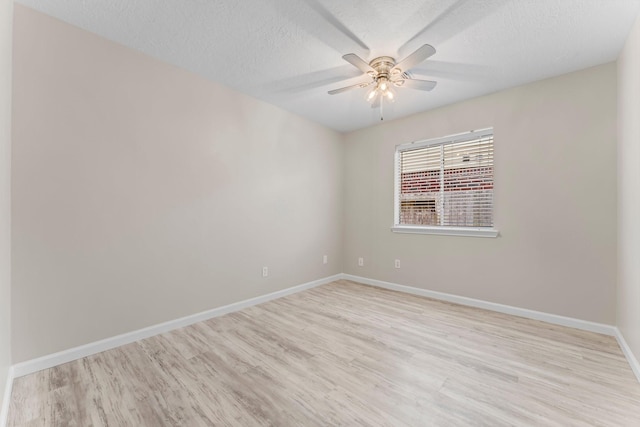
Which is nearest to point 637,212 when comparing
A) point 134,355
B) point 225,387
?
point 225,387

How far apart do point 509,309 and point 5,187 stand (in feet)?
14.5

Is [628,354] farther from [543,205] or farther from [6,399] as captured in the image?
[6,399]

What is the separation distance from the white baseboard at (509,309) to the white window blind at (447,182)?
0.91 metres

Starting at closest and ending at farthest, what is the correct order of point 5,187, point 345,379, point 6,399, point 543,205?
1. point 6,399
2. point 5,187
3. point 345,379
4. point 543,205

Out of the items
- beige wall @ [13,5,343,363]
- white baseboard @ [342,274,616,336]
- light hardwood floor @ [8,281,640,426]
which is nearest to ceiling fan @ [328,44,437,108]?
beige wall @ [13,5,343,363]

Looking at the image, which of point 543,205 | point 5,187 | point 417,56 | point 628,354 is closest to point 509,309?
point 628,354

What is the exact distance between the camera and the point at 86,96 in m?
2.10

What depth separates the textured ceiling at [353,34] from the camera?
1827mm

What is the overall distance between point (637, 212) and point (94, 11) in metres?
4.07

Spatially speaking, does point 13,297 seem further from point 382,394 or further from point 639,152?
point 639,152

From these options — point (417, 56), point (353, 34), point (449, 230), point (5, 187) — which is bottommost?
point (449, 230)

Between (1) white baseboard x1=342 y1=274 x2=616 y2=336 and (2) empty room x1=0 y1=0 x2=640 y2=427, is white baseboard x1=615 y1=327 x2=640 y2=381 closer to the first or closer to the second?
(2) empty room x1=0 y1=0 x2=640 y2=427

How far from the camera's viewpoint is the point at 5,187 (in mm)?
1664

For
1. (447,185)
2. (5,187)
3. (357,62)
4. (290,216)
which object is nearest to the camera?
(5,187)
